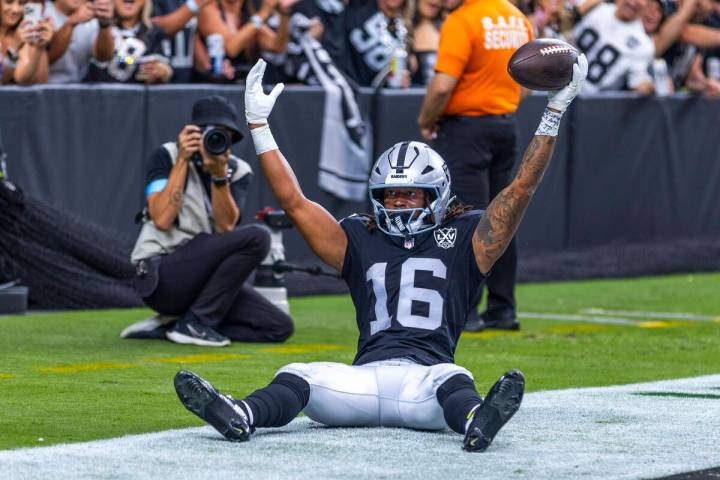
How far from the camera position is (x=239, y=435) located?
576cm

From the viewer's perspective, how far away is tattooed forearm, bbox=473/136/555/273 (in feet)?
20.4

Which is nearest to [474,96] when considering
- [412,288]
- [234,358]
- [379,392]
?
[234,358]

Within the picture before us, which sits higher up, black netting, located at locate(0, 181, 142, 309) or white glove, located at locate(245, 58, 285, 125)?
white glove, located at locate(245, 58, 285, 125)

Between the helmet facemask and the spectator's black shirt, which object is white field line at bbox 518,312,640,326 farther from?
the helmet facemask

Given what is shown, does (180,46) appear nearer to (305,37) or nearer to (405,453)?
(305,37)

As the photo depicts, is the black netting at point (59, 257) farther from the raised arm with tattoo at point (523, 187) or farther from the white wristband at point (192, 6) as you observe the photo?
the raised arm with tattoo at point (523, 187)

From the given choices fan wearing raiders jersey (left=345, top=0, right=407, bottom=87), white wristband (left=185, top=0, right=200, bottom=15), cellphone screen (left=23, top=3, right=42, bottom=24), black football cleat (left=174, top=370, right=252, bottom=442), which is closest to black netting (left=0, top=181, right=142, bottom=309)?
cellphone screen (left=23, top=3, right=42, bottom=24)

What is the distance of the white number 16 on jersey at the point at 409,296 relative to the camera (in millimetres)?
6410

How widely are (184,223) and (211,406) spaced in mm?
3655

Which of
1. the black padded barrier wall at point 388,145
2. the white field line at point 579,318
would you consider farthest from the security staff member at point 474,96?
the black padded barrier wall at point 388,145

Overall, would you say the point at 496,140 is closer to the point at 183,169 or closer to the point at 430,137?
the point at 430,137

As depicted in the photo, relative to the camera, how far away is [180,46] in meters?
13.2

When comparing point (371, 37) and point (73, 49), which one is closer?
point (73, 49)

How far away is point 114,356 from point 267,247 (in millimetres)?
1199
